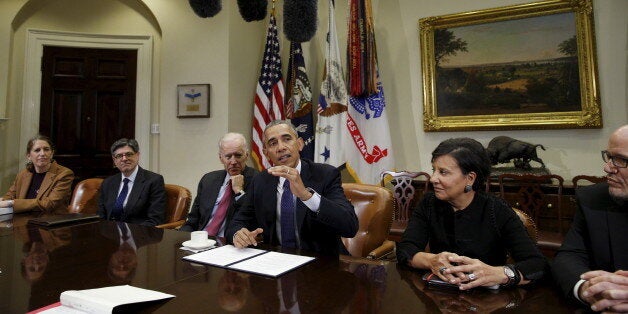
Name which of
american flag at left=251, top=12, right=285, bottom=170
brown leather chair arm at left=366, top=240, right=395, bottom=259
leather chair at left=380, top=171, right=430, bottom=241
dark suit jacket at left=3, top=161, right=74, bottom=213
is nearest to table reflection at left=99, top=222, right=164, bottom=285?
brown leather chair arm at left=366, top=240, right=395, bottom=259

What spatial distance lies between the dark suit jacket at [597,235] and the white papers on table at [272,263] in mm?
836

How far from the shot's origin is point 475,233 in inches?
57.2

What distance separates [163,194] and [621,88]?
424 centimetres

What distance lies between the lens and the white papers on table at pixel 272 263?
1253mm

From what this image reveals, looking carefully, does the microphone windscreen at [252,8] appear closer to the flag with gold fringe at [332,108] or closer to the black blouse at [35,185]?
the flag with gold fringe at [332,108]

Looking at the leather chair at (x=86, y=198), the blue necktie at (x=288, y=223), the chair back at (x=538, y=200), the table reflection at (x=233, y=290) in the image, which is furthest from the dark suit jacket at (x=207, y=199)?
the chair back at (x=538, y=200)

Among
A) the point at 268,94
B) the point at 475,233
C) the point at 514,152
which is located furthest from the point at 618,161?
the point at 268,94

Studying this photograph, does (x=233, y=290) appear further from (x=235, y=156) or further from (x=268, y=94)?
(x=268, y=94)

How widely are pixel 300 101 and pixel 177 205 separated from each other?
2118 mm

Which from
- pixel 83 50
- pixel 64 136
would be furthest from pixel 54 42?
pixel 64 136

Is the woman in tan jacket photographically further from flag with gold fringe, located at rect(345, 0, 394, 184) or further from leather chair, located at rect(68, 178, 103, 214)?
flag with gold fringe, located at rect(345, 0, 394, 184)

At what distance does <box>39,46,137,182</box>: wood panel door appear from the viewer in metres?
4.71

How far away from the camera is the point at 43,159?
3.23m

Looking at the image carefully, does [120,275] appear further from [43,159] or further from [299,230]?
[43,159]
